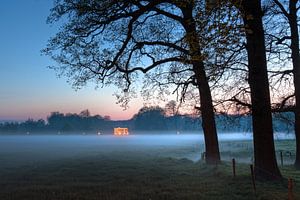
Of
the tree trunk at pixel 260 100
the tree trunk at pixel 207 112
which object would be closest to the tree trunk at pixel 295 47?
the tree trunk at pixel 207 112

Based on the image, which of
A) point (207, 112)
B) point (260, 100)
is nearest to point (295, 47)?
point (207, 112)

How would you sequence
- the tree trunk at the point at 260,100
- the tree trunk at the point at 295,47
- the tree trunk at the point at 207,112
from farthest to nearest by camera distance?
1. the tree trunk at the point at 207,112
2. the tree trunk at the point at 295,47
3. the tree trunk at the point at 260,100

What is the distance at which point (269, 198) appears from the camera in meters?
10.9

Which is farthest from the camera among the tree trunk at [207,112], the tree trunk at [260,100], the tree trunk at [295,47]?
the tree trunk at [207,112]

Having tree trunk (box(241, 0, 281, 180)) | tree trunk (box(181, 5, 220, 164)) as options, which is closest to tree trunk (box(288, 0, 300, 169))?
tree trunk (box(181, 5, 220, 164))

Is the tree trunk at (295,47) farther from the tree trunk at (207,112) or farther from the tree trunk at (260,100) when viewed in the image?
the tree trunk at (260,100)

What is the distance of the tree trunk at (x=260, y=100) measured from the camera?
45.2 ft

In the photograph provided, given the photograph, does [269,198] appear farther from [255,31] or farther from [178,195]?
[255,31]

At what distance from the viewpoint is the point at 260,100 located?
13.8 metres

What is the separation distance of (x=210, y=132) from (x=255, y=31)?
1018 cm

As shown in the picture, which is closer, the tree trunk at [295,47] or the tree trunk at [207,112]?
the tree trunk at [295,47]

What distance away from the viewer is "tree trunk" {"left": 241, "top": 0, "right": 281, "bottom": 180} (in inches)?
543

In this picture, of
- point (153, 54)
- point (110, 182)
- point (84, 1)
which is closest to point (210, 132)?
point (153, 54)

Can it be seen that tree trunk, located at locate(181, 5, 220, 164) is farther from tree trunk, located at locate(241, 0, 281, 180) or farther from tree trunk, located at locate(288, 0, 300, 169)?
tree trunk, located at locate(241, 0, 281, 180)
